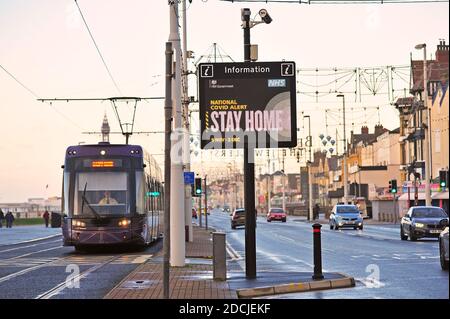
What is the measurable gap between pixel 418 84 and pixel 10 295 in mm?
70669

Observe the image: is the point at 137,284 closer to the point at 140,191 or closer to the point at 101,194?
the point at 101,194

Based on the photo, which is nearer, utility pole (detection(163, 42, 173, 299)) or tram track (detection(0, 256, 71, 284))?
utility pole (detection(163, 42, 173, 299))

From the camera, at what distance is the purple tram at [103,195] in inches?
→ 1162

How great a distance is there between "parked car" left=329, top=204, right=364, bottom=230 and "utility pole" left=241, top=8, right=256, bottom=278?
4015 cm

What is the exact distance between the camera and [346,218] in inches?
2291

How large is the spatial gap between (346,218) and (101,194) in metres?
30.7

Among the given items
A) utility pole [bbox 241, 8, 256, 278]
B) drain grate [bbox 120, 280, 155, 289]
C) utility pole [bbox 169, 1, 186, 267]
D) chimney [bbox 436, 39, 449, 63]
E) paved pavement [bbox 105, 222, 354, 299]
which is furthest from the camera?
chimney [bbox 436, 39, 449, 63]

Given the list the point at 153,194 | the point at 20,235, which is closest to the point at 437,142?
the point at 20,235

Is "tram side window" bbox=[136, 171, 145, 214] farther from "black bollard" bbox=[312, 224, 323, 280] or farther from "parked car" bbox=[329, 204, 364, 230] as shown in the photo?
"parked car" bbox=[329, 204, 364, 230]

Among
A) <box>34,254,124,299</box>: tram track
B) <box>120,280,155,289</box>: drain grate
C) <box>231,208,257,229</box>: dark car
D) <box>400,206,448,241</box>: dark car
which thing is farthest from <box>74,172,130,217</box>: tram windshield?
<box>231,208,257,229</box>: dark car

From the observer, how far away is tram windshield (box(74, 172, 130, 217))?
29.6 meters
